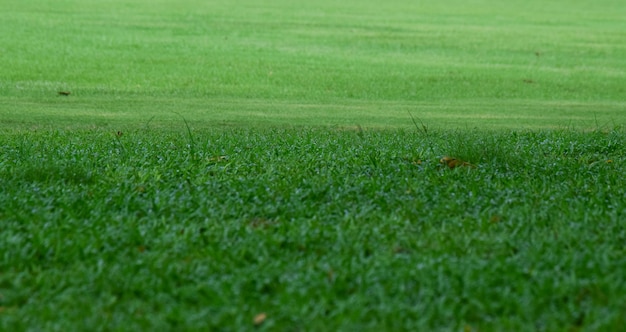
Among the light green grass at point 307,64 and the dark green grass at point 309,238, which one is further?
the light green grass at point 307,64

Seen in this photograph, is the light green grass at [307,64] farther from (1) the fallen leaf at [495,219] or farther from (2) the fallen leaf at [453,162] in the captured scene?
(1) the fallen leaf at [495,219]

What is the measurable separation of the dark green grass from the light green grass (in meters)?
3.86

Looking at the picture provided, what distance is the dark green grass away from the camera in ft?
12.8

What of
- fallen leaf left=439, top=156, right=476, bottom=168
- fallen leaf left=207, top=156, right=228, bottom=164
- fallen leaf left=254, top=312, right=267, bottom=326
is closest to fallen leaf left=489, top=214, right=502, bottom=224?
fallen leaf left=439, top=156, right=476, bottom=168

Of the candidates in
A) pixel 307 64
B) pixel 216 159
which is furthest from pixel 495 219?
pixel 307 64

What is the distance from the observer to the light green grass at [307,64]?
12.1 m

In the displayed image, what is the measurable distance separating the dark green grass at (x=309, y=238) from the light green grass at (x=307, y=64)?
3855 millimetres

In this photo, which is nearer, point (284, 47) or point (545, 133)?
point (545, 133)

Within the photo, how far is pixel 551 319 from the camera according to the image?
12.5 feet

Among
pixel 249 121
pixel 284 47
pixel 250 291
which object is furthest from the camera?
pixel 284 47

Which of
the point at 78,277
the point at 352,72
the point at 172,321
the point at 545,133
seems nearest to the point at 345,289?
the point at 172,321

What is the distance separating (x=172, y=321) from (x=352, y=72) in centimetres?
1378

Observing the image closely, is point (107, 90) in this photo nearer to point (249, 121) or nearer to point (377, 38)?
point (249, 121)

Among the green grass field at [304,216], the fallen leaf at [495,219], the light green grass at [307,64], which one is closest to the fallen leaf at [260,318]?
the green grass field at [304,216]
